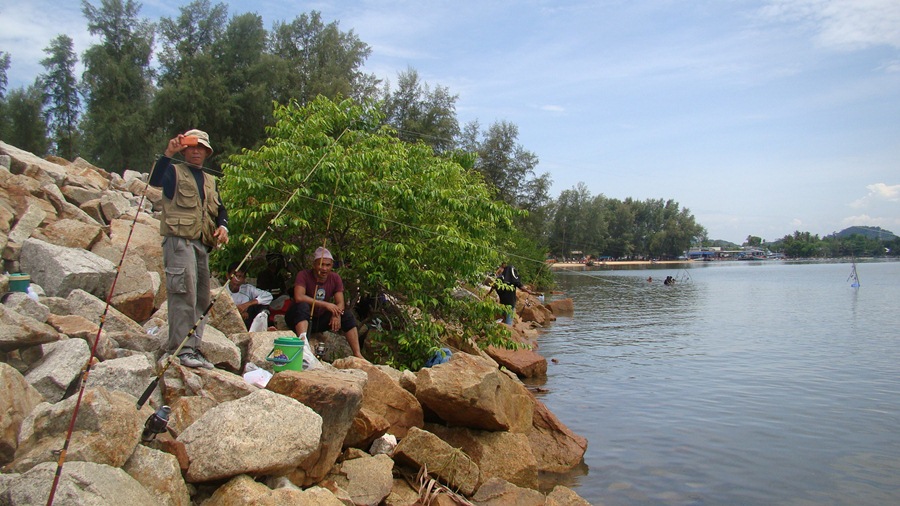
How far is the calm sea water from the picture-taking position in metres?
7.15

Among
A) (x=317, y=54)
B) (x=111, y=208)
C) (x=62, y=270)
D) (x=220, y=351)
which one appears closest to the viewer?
(x=220, y=351)

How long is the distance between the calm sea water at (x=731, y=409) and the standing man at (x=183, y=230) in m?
4.26

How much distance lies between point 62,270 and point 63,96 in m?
39.7

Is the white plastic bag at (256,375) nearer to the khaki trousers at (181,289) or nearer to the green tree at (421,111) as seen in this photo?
the khaki trousers at (181,289)

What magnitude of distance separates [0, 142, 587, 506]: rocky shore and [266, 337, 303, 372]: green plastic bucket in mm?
273

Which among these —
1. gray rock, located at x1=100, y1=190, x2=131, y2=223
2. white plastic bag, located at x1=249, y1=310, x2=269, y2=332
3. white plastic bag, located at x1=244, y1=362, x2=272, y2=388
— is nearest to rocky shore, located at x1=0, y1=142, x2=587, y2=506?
white plastic bag, located at x1=244, y1=362, x2=272, y2=388

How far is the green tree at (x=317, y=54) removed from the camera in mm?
39594

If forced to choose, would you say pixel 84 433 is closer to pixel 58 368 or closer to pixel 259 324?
pixel 58 368

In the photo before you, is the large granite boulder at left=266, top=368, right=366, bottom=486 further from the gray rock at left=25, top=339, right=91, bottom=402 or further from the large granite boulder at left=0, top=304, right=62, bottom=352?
the large granite boulder at left=0, top=304, right=62, bottom=352

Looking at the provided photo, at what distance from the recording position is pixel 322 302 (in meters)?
8.07

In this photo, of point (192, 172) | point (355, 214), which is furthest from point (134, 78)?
point (192, 172)

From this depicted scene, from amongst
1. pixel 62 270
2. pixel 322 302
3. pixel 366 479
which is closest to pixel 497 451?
pixel 366 479

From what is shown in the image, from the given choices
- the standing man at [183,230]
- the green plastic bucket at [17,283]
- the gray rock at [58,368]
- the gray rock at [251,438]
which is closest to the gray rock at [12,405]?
the gray rock at [58,368]

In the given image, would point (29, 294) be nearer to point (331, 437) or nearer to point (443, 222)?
point (331, 437)
